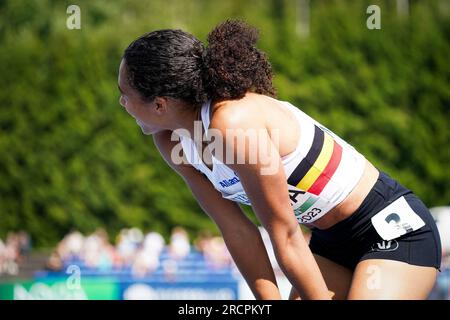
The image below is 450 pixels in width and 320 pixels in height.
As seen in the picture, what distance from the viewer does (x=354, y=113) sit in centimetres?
1358

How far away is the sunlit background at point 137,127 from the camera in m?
13.2

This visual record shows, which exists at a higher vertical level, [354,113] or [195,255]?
[354,113]

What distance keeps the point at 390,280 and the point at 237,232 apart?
74 cm

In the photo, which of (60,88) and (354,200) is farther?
(60,88)

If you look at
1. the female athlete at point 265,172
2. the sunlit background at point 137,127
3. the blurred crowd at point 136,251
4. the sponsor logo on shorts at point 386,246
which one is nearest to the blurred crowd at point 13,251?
the sunlit background at point 137,127

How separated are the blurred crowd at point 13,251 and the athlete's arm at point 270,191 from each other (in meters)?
9.77

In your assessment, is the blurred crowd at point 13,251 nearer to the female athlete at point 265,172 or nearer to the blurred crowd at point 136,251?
the blurred crowd at point 136,251

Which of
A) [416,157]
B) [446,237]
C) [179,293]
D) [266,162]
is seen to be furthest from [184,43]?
[416,157]

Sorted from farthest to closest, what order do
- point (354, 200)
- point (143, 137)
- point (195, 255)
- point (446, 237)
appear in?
point (143, 137), point (195, 255), point (446, 237), point (354, 200)

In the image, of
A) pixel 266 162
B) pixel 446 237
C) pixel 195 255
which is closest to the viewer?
pixel 266 162

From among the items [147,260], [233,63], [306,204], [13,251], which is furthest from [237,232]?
[13,251]

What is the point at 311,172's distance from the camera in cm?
342

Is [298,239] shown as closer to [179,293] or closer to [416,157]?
[179,293]
